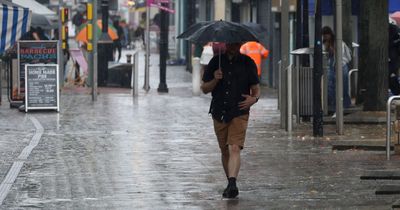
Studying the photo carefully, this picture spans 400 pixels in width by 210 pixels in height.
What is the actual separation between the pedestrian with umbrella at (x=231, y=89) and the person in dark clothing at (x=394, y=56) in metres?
11.4

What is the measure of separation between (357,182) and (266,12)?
22.0 meters

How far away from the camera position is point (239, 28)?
1224 centimetres

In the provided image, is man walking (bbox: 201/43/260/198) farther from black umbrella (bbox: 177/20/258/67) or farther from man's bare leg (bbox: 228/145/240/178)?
black umbrella (bbox: 177/20/258/67)

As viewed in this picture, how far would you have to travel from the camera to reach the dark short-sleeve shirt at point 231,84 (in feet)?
39.1

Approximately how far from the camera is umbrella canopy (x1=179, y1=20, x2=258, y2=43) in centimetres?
1185

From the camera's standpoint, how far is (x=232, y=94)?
39.2ft

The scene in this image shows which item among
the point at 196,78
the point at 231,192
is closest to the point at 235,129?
the point at 231,192

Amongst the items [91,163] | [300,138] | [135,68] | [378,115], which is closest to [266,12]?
[135,68]

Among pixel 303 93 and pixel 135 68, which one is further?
pixel 135 68

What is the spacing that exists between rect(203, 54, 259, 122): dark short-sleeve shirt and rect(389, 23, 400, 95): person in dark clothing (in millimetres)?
11429

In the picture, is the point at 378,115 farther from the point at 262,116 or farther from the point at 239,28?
the point at 239,28

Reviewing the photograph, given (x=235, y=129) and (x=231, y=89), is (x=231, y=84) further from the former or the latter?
(x=235, y=129)

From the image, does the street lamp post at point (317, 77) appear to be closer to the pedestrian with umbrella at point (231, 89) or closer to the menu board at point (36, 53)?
the pedestrian with umbrella at point (231, 89)

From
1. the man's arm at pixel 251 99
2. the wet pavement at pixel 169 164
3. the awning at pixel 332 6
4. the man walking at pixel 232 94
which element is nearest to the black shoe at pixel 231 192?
the wet pavement at pixel 169 164
